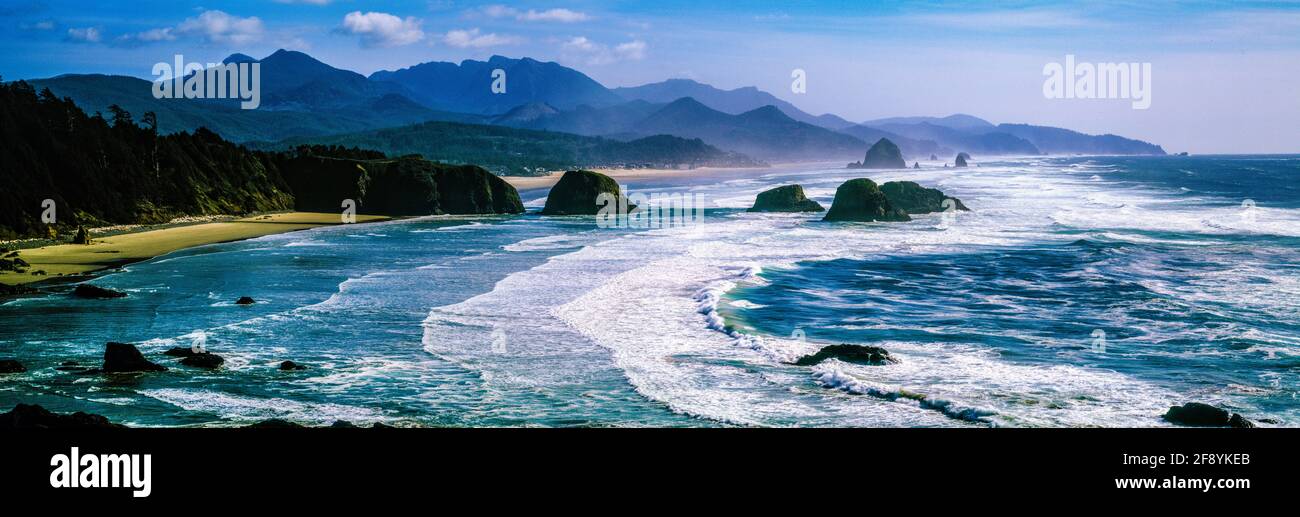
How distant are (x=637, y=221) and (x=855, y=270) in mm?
31409

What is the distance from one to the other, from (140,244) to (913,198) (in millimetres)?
48220

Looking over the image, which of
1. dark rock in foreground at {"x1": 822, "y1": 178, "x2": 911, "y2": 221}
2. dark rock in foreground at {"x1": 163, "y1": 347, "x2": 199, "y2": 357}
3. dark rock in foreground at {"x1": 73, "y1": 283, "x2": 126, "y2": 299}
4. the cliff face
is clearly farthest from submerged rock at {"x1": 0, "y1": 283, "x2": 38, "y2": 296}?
the cliff face

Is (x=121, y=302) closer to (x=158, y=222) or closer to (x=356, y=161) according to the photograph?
(x=158, y=222)

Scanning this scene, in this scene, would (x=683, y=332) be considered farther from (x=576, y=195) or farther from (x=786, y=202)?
(x=576, y=195)

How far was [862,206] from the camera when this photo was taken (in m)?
59.4

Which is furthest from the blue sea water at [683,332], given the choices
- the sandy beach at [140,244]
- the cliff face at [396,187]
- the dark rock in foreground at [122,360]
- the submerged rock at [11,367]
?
the cliff face at [396,187]

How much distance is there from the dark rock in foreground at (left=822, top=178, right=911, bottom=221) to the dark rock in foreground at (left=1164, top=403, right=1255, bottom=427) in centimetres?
4611

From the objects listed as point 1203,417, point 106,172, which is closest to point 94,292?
point 1203,417

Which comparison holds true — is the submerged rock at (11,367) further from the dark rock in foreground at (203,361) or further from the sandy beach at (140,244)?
the sandy beach at (140,244)

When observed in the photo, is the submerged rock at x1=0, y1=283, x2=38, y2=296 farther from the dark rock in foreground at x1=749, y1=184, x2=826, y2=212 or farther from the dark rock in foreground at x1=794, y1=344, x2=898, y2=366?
the dark rock in foreground at x1=749, y1=184, x2=826, y2=212

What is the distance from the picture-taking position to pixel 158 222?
5522cm

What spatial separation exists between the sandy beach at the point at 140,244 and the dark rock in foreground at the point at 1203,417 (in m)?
29.8

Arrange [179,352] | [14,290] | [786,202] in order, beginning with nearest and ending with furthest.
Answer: [179,352]
[14,290]
[786,202]

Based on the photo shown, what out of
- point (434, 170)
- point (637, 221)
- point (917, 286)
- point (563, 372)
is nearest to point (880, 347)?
point (563, 372)
